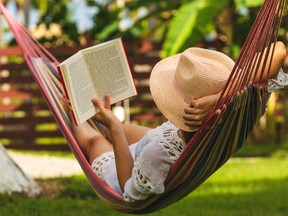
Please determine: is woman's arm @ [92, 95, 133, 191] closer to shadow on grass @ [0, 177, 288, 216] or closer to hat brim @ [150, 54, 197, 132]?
hat brim @ [150, 54, 197, 132]

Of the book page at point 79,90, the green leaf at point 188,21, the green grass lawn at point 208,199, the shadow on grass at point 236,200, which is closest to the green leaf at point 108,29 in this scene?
the green leaf at point 188,21

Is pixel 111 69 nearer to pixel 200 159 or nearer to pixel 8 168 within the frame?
pixel 200 159

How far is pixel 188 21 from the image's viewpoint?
828 cm

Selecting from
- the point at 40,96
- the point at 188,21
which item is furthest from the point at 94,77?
the point at 40,96

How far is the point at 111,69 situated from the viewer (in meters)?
3.12

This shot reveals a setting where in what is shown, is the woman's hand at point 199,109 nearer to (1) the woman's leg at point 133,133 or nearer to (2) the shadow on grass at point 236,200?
(1) the woman's leg at point 133,133

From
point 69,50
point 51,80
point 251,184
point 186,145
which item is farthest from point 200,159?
point 69,50

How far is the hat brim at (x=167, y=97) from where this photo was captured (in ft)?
9.02

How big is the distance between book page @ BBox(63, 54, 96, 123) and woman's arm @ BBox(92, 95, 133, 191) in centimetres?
4

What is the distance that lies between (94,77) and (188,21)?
5.33 metres

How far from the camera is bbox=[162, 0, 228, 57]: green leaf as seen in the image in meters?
8.20

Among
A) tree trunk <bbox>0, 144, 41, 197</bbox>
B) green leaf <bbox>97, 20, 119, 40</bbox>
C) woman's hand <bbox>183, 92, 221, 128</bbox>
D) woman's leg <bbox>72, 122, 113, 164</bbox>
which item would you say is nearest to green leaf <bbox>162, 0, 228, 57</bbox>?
green leaf <bbox>97, 20, 119, 40</bbox>

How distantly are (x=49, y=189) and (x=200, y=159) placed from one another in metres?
2.60

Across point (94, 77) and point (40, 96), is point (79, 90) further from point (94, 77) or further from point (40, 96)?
point (40, 96)
